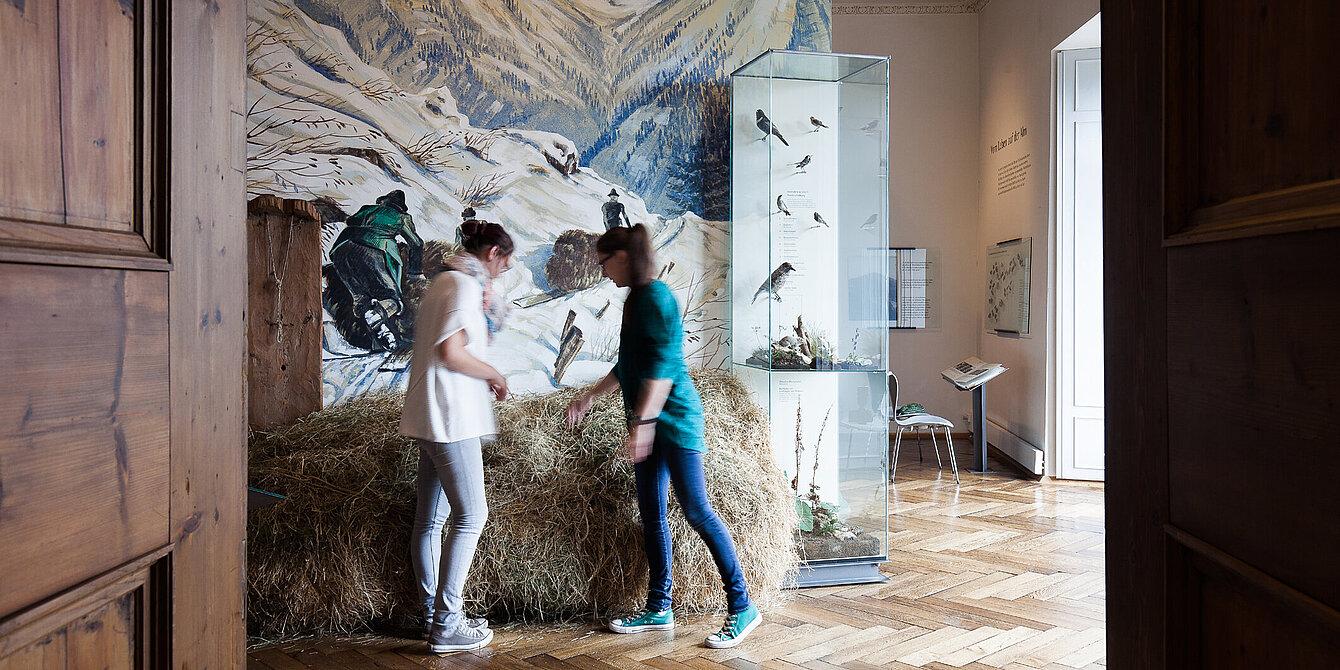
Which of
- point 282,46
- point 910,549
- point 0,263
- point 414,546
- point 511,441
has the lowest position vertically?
point 910,549

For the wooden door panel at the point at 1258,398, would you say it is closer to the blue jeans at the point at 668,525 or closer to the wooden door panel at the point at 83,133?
the wooden door panel at the point at 83,133

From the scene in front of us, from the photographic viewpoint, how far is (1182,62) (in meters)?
0.97

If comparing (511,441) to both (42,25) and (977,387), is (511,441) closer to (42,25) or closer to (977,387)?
(42,25)

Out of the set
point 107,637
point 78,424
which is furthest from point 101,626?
point 78,424

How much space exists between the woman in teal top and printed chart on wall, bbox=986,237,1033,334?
4646 millimetres

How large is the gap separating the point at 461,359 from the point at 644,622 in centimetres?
130

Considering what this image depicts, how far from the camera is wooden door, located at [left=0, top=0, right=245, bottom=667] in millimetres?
806

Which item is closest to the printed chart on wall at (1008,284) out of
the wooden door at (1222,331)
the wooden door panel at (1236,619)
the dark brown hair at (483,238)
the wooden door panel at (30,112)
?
the dark brown hair at (483,238)

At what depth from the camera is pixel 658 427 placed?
3234mm

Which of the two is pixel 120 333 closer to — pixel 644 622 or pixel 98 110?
pixel 98 110

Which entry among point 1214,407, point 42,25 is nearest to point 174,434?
point 42,25

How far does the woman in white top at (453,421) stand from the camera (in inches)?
120

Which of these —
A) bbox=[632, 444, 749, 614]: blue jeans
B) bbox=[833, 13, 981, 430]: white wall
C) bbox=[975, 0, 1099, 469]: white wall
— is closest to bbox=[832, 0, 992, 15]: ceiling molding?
bbox=[833, 13, 981, 430]: white wall

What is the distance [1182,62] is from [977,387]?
20.1 feet
